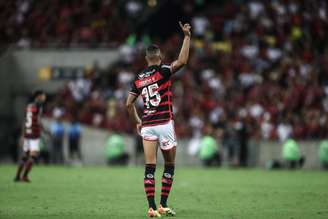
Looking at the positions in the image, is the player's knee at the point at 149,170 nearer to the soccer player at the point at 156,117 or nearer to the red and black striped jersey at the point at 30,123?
the soccer player at the point at 156,117

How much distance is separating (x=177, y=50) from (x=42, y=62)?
657 centimetres

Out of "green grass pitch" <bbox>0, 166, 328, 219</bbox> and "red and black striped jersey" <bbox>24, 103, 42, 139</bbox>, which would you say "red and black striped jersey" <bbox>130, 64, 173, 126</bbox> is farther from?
"red and black striped jersey" <bbox>24, 103, 42, 139</bbox>

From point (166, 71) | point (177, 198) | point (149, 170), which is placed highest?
point (166, 71)

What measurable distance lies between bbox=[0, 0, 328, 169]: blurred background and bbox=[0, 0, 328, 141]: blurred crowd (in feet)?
0.17

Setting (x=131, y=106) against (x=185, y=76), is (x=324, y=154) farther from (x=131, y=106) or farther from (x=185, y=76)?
(x=131, y=106)

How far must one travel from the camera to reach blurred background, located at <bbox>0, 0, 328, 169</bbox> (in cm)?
3253

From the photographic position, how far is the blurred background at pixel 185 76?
32.5 m

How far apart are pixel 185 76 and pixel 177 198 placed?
2001 cm

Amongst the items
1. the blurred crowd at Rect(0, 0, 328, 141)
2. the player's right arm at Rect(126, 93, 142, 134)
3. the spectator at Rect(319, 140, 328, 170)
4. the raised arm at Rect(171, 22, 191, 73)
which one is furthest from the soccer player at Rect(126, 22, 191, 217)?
the blurred crowd at Rect(0, 0, 328, 141)

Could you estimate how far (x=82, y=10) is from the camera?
38.7 m

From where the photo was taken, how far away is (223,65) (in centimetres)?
3525

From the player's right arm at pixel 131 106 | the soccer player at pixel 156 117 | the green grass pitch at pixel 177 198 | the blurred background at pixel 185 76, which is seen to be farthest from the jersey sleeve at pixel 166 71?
the blurred background at pixel 185 76

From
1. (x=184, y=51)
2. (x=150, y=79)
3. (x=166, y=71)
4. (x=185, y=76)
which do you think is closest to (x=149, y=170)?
(x=150, y=79)

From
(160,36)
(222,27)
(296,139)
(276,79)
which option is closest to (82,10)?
(160,36)
